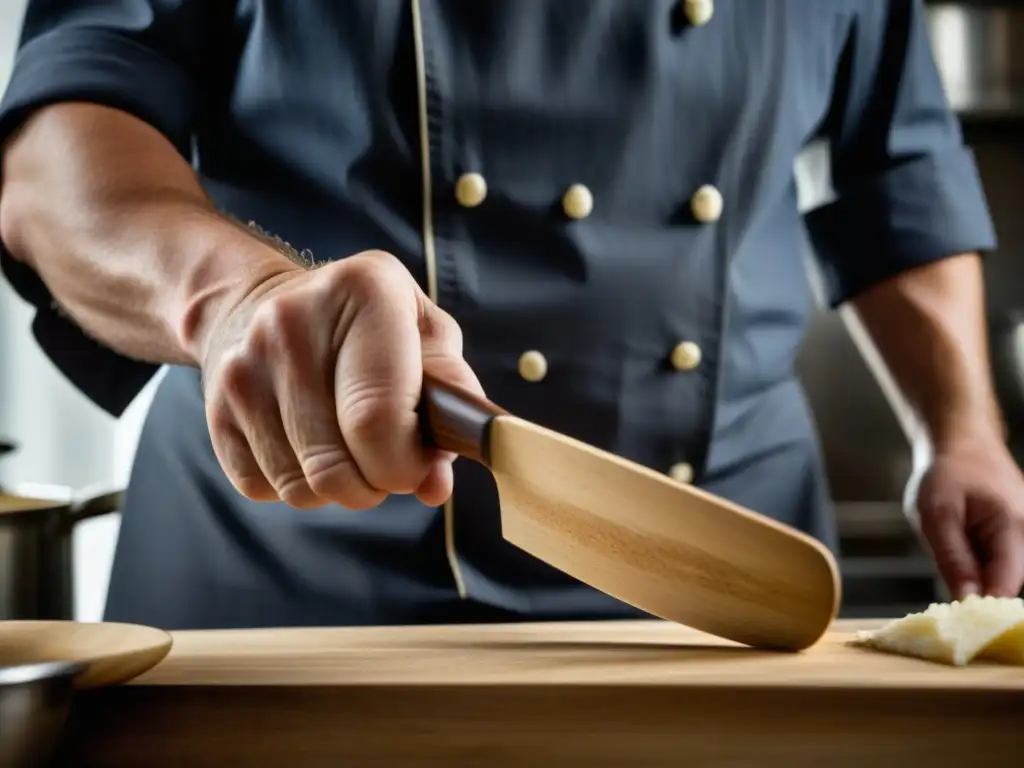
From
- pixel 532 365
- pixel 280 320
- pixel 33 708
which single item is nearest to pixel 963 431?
pixel 532 365

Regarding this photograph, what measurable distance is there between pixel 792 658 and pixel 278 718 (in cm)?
22

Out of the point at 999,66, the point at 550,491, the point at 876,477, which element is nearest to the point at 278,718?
the point at 550,491

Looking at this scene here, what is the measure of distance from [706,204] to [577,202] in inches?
3.4

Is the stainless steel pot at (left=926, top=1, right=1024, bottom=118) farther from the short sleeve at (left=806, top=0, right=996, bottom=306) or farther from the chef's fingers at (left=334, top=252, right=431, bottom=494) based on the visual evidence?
the chef's fingers at (left=334, top=252, right=431, bottom=494)

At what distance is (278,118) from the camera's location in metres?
0.70

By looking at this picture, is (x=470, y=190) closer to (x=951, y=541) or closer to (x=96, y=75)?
(x=96, y=75)

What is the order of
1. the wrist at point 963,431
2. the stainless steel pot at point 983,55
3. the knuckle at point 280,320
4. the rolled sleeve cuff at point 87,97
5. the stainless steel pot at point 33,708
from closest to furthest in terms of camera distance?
1. the stainless steel pot at point 33,708
2. the knuckle at point 280,320
3. the rolled sleeve cuff at point 87,97
4. the wrist at point 963,431
5. the stainless steel pot at point 983,55

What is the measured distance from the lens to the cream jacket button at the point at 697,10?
71 centimetres

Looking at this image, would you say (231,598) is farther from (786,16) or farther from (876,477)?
(876,477)

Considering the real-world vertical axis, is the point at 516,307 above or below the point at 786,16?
below

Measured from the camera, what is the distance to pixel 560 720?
45cm

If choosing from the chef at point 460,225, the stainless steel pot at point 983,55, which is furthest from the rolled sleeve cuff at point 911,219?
the stainless steel pot at point 983,55

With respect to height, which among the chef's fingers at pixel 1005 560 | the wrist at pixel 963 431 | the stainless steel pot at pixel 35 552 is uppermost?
the stainless steel pot at pixel 35 552

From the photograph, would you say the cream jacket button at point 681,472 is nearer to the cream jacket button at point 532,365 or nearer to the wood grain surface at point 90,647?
the cream jacket button at point 532,365
